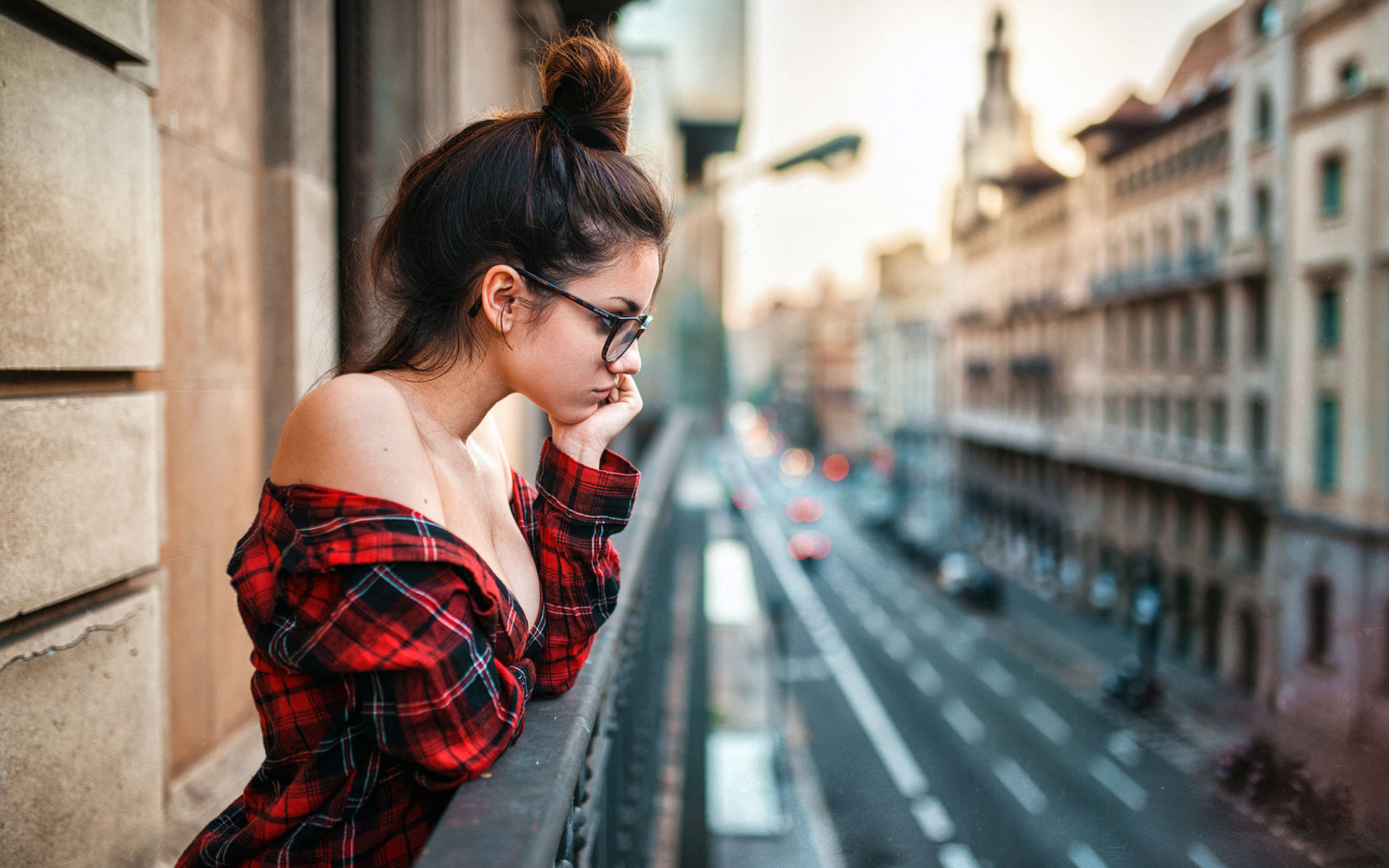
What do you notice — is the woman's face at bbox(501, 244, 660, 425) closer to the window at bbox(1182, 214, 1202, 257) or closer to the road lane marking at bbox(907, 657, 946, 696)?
the window at bbox(1182, 214, 1202, 257)

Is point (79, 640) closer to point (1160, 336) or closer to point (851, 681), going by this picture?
point (1160, 336)

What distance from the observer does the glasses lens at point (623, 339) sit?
3.21ft

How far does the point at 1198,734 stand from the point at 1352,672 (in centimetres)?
103

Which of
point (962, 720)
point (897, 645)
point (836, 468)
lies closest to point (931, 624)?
point (897, 645)

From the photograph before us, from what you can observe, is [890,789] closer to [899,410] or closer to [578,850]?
[578,850]

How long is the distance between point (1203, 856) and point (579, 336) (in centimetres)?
206

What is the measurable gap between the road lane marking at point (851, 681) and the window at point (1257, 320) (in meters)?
10.8

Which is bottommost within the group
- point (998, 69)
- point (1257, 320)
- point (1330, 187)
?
point (1257, 320)

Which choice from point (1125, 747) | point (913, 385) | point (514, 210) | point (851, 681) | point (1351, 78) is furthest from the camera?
point (913, 385)

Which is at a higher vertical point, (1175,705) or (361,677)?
(361,677)

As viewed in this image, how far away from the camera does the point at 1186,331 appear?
32.1ft

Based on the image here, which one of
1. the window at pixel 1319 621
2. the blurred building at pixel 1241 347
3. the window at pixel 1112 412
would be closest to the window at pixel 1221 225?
the blurred building at pixel 1241 347

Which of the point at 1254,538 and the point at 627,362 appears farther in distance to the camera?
the point at 1254,538

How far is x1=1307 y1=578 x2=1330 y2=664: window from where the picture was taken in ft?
8.29
